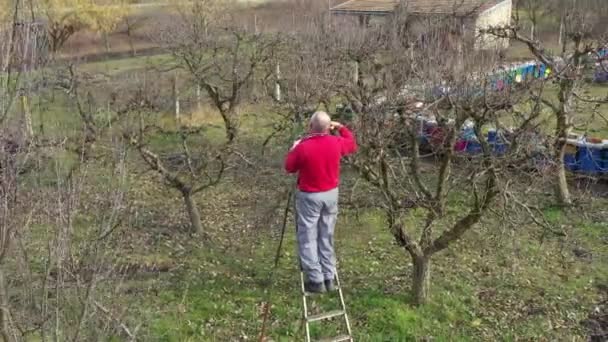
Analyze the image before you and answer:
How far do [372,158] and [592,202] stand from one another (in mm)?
6649

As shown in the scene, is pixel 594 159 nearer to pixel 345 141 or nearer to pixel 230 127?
pixel 230 127

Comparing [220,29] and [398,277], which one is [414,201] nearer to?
[398,277]

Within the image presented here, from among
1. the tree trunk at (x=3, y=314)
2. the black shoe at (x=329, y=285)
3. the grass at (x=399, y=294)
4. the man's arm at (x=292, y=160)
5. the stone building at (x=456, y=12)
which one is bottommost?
the grass at (x=399, y=294)

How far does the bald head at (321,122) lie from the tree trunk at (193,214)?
528cm

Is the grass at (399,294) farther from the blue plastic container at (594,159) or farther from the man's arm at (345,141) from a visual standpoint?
the blue plastic container at (594,159)

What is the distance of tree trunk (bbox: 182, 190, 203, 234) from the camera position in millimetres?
11422

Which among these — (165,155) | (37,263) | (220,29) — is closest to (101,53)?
(220,29)

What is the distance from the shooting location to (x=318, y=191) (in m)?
6.78

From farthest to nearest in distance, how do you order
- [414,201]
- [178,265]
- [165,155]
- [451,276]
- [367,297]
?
1. [165,155]
2. [178,265]
3. [451,276]
4. [367,297]
5. [414,201]

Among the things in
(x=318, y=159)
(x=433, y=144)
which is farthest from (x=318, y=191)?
(x=433, y=144)

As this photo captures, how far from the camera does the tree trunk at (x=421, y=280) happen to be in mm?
8609

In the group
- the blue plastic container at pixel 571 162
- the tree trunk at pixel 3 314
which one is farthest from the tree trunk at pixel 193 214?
the blue plastic container at pixel 571 162

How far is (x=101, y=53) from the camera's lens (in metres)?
33.7

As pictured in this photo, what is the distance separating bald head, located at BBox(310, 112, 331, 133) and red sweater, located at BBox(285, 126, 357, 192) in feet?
0.23
